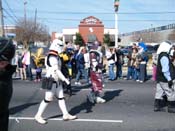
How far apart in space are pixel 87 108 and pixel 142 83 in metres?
6.83

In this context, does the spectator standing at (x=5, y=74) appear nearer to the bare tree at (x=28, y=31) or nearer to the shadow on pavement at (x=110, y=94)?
the shadow on pavement at (x=110, y=94)

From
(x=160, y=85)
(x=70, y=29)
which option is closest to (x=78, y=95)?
(x=160, y=85)

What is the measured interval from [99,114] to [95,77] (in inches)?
81.8

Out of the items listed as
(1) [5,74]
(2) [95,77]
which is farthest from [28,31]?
(1) [5,74]

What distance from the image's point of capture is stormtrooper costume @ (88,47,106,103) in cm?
1113

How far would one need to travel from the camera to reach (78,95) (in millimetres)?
12781

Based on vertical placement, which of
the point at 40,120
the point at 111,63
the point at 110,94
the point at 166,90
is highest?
the point at 111,63

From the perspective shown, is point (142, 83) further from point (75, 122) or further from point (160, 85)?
point (75, 122)

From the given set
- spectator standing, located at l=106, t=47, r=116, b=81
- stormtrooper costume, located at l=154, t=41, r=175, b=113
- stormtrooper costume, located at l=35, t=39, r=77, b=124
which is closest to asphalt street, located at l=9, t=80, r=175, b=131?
stormtrooper costume, located at l=35, t=39, r=77, b=124

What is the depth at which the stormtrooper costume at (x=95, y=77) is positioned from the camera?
11.1 meters

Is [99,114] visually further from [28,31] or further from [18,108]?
[28,31]

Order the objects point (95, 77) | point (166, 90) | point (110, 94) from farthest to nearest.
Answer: point (110, 94) < point (95, 77) < point (166, 90)

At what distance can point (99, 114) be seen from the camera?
9.30 meters

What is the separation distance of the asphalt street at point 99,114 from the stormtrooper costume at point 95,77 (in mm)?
224
